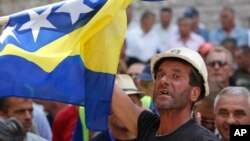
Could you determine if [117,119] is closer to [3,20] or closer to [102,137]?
[102,137]

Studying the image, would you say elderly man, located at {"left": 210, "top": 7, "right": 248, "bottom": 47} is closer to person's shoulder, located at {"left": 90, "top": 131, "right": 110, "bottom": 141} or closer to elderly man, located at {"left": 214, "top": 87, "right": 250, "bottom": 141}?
person's shoulder, located at {"left": 90, "top": 131, "right": 110, "bottom": 141}

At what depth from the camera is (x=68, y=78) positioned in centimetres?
778

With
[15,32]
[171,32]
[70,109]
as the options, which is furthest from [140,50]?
[15,32]

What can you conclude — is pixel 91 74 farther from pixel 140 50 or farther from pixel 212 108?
pixel 140 50

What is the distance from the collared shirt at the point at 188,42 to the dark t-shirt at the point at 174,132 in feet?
30.2

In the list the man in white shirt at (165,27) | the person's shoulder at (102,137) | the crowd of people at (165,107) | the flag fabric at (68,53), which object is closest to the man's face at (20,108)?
the crowd of people at (165,107)

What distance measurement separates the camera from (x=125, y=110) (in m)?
7.86

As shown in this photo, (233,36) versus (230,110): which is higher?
(233,36)

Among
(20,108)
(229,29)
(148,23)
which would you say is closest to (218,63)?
(20,108)

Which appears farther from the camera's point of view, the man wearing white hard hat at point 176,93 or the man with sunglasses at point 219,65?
the man with sunglasses at point 219,65

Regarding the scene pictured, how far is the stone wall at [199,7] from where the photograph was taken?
815 inches

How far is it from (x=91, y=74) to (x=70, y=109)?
275 cm

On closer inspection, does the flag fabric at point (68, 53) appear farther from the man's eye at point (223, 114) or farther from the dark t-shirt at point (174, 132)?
the man's eye at point (223, 114)

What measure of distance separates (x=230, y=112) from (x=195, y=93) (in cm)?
98
